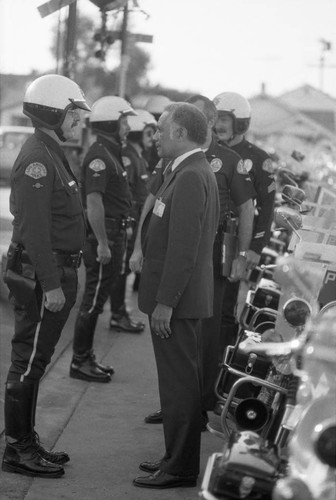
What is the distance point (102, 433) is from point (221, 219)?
157cm

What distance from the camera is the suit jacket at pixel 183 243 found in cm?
497

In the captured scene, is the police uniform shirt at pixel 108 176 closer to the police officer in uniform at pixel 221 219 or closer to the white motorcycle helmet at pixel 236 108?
the white motorcycle helmet at pixel 236 108

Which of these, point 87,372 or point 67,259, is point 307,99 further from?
point 67,259

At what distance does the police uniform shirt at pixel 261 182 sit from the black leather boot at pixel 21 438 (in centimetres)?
262

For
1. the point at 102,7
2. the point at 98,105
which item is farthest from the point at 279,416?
the point at 102,7

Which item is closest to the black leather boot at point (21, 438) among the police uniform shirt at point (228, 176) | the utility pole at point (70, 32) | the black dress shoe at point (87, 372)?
the police uniform shirt at point (228, 176)

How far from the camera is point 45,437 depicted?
600cm

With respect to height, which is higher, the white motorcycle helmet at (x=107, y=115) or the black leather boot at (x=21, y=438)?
the white motorcycle helmet at (x=107, y=115)

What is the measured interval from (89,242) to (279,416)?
325 centimetres

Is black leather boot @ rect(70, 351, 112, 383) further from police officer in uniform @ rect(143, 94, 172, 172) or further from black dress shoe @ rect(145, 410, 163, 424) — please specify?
police officer in uniform @ rect(143, 94, 172, 172)

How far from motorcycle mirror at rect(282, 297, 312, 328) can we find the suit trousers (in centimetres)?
100

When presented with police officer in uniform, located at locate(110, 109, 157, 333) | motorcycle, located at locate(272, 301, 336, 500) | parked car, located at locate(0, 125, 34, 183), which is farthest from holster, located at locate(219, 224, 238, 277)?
parked car, located at locate(0, 125, 34, 183)

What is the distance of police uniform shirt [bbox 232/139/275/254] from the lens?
7.41 m

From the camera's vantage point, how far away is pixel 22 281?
203 inches
